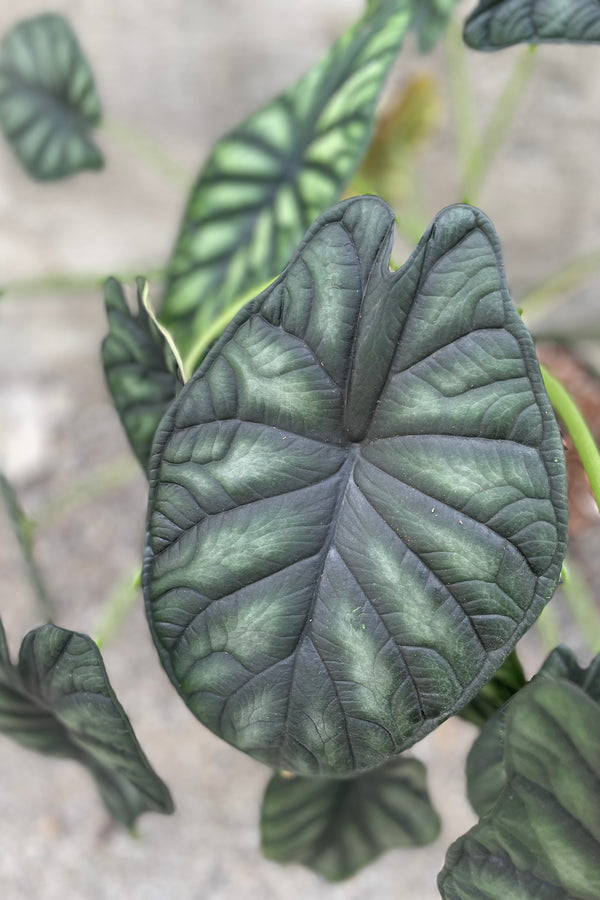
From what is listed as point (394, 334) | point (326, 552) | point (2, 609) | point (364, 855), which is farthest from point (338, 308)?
point (2, 609)

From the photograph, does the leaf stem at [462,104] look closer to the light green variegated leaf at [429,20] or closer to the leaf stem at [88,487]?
the light green variegated leaf at [429,20]

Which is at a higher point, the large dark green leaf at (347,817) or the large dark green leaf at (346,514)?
the large dark green leaf at (346,514)

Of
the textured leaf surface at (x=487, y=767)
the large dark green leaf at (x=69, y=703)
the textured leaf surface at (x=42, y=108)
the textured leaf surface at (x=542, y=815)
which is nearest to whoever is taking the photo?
the textured leaf surface at (x=542, y=815)

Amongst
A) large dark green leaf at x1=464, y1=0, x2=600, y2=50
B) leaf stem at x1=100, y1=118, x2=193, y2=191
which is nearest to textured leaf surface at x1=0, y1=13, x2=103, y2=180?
leaf stem at x1=100, y1=118, x2=193, y2=191

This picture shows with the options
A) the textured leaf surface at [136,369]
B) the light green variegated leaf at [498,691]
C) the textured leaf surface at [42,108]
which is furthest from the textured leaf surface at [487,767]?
the textured leaf surface at [42,108]

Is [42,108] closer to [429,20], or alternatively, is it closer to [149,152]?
[149,152]

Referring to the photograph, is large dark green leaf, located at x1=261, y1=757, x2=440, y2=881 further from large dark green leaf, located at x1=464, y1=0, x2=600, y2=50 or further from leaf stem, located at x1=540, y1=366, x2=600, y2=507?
large dark green leaf, located at x1=464, y1=0, x2=600, y2=50

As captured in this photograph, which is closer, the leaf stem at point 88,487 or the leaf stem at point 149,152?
the leaf stem at point 88,487
